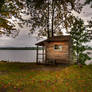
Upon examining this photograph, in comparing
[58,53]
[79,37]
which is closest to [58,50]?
[58,53]

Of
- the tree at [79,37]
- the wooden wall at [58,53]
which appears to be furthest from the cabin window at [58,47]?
the tree at [79,37]

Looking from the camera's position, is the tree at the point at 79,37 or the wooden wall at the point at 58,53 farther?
the tree at the point at 79,37

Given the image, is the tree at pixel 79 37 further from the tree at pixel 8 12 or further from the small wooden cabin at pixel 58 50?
the tree at pixel 8 12

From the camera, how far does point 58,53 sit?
61.5 feet

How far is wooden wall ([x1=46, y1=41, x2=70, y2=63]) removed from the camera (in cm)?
1820

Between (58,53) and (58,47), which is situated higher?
(58,47)

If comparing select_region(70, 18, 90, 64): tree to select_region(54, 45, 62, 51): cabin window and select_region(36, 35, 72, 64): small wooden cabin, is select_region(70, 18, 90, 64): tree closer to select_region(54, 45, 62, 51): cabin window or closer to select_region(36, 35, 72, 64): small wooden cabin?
select_region(36, 35, 72, 64): small wooden cabin

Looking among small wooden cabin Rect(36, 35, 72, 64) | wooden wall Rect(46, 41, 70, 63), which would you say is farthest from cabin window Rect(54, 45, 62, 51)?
wooden wall Rect(46, 41, 70, 63)

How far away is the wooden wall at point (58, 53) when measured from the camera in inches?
717

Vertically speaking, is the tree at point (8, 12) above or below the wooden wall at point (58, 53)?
above

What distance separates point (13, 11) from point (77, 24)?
13754 mm

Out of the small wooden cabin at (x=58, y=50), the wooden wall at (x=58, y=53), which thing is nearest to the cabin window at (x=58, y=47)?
the small wooden cabin at (x=58, y=50)

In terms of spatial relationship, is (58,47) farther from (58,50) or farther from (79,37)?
(79,37)

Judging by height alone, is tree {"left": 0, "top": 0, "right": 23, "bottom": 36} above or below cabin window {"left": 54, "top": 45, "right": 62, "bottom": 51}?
above
